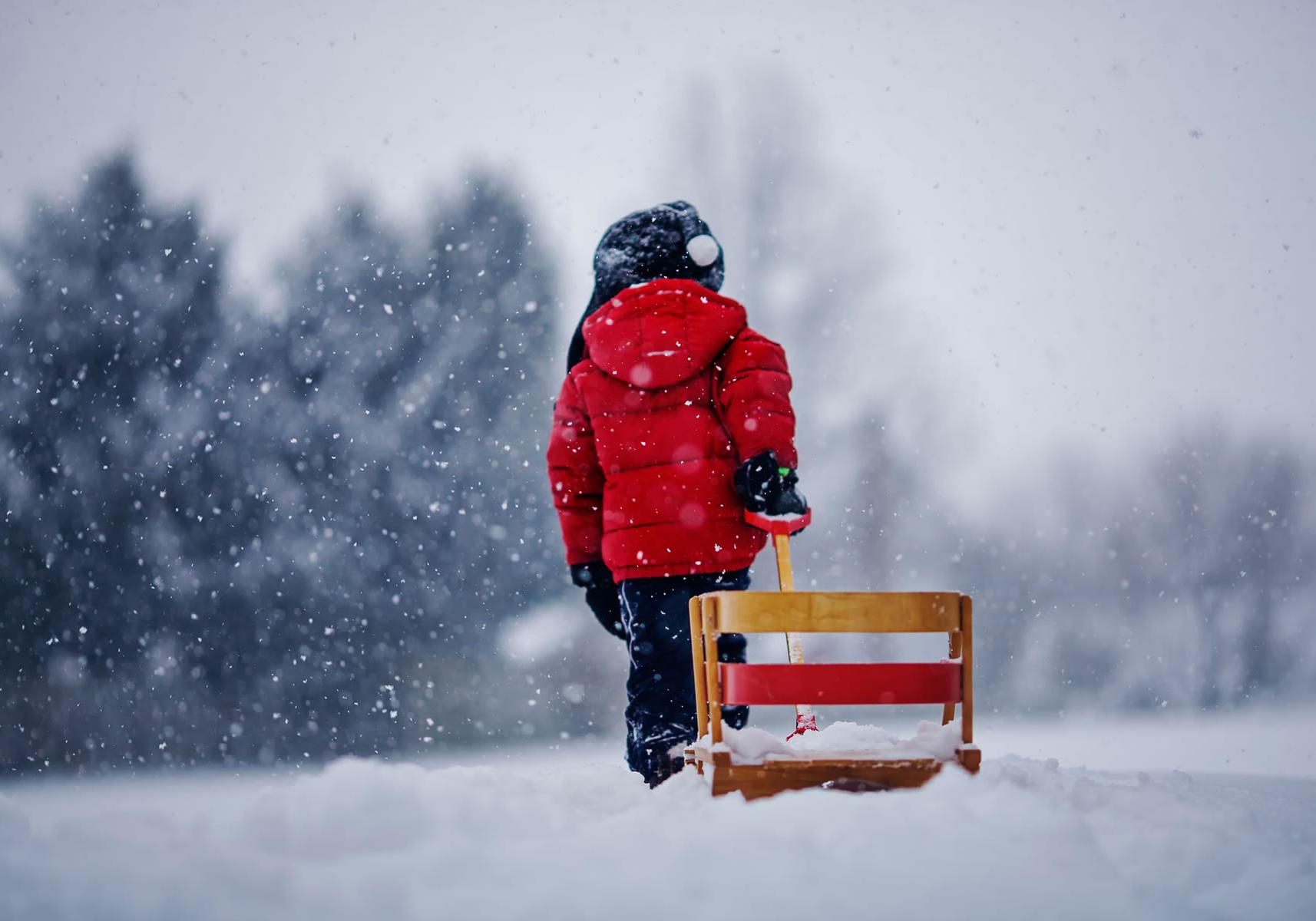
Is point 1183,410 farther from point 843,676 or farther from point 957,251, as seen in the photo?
point 843,676

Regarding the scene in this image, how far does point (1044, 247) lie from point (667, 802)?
1467 cm

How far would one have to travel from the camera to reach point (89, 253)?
10.3 metres

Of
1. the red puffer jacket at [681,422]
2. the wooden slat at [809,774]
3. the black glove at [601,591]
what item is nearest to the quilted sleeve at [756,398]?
the red puffer jacket at [681,422]

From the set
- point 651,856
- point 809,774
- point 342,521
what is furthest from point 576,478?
point 342,521

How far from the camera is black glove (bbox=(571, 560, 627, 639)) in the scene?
3.72 meters

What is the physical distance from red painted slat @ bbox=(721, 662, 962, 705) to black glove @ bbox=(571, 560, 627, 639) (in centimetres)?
135

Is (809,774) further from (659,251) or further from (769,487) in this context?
(659,251)

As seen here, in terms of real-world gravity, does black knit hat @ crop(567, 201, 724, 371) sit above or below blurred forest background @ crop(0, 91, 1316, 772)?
above

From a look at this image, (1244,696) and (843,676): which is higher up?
(843,676)

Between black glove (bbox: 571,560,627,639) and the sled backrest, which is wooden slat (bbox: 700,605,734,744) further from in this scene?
black glove (bbox: 571,560,627,639)

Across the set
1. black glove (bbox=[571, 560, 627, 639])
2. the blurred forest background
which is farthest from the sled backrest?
the blurred forest background

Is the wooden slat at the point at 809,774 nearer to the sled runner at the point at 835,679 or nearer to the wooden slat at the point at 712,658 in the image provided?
the sled runner at the point at 835,679

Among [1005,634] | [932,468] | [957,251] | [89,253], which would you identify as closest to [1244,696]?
[1005,634]

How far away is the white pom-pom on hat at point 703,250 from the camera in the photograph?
3.63 meters
